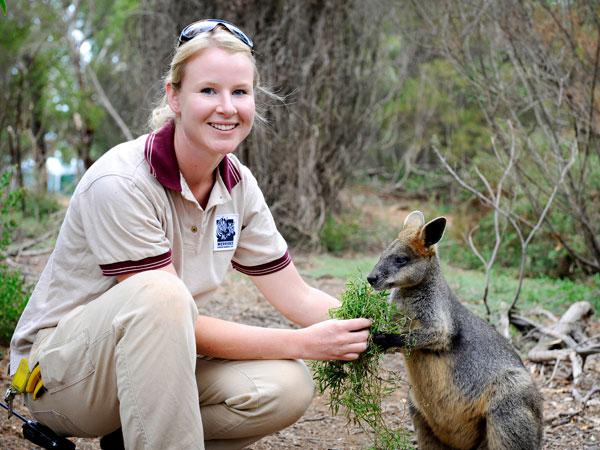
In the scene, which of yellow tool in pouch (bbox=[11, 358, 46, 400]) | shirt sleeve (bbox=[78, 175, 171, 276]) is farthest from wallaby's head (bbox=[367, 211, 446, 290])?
yellow tool in pouch (bbox=[11, 358, 46, 400])

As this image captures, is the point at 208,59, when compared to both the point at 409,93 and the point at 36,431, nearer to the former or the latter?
the point at 36,431

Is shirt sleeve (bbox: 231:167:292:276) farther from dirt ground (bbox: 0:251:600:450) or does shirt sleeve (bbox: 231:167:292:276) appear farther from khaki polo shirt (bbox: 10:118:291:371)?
dirt ground (bbox: 0:251:600:450)

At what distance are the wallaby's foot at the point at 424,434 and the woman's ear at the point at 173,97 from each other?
1.64 meters

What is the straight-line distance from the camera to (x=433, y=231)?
321cm

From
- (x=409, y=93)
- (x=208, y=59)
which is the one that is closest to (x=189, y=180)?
(x=208, y=59)

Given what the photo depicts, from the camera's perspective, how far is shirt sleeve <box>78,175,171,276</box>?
2.55 metres

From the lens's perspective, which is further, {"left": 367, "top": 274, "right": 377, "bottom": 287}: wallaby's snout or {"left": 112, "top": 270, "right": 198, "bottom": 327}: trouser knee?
{"left": 367, "top": 274, "right": 377, "bottom": 287}: wallaby's snout

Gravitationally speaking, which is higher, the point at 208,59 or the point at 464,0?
the point at 464,0

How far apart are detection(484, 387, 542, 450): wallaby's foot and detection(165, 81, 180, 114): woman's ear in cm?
178

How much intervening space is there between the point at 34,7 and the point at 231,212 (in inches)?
502

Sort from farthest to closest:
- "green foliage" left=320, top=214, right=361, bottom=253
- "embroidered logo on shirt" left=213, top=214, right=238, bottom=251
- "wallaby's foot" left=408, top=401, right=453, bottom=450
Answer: "green foliage" left=320, top=214, right=361, bottom=253, "wallaby's foot" left=408, top=401, right=453, bottom=450, "embroidered logo on shirt" left=213, top=214, right=238, bottom=251

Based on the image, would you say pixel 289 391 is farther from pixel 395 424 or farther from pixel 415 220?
pixel 395 424

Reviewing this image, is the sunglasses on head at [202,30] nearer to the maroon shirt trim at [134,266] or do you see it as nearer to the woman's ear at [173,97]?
the woman's ear at [173,97]

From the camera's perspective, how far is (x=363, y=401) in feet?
9.60
